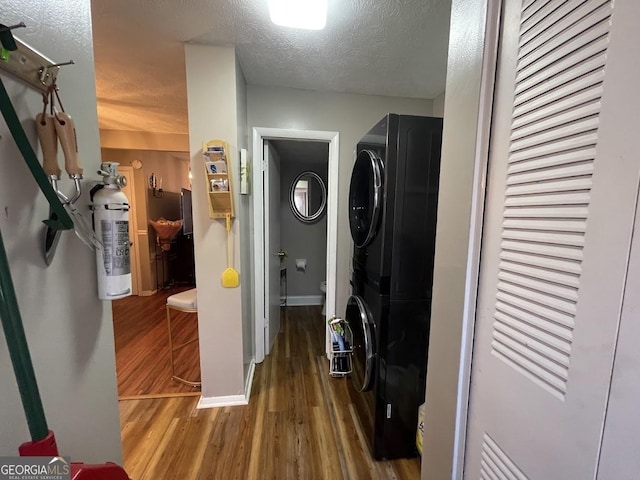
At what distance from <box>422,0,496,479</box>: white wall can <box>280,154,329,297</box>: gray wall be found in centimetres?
286

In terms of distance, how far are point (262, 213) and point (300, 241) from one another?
1663mm

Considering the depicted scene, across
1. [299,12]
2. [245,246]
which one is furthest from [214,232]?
[299,12]

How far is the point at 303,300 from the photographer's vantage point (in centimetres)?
384

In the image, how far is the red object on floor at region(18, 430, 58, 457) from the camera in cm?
39

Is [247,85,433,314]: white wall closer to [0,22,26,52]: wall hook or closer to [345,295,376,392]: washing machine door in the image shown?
[345,295,376,392]: washing machine door

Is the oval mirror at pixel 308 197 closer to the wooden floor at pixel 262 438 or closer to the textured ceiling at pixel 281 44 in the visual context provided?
the textured ceiling at pixel 281 44

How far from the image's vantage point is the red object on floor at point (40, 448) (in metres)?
0.39

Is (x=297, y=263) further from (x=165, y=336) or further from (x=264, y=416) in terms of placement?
(x=264, y=416)

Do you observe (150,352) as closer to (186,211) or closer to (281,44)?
(186,211)

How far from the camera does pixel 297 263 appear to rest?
3.75m

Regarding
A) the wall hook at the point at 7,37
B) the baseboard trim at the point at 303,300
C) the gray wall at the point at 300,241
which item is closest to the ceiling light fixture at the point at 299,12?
the wall hook at the point at 7,37

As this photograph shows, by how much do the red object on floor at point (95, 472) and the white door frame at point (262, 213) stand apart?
1.67m

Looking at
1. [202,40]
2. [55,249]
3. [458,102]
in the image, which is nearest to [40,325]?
[55,249]

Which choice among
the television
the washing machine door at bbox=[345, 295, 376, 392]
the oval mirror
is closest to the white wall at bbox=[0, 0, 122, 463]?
the washing machine door at bbox=[345, 295, 376, 392]
